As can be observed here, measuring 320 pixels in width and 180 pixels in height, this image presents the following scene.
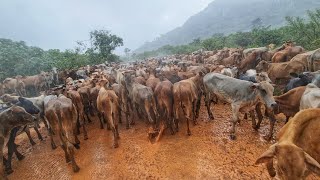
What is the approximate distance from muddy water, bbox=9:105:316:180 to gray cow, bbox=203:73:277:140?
2.46 ft

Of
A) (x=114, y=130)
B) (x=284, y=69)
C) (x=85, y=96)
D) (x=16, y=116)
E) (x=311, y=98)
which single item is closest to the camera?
(x=311, y=98)

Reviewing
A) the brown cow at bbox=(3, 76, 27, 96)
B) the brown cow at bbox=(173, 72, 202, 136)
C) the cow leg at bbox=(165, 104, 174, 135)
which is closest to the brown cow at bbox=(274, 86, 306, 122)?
the brown cow at bbox=(173, 72, 202, 136)

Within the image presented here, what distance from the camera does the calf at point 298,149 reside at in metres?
3.96

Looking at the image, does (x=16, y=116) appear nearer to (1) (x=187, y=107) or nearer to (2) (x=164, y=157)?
(2) (x=164, y=157)

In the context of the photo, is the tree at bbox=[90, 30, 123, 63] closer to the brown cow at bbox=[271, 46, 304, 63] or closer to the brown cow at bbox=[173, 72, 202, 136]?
the brown cow at bbox=[271, 46, 304, 63]

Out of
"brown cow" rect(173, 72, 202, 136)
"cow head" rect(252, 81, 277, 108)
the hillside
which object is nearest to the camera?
"cow head" rect(252, 81, 277, 108)

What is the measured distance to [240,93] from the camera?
8.70 metres

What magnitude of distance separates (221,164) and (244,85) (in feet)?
8.93

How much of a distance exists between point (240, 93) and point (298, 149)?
4761mm

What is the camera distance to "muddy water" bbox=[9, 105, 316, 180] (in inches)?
277

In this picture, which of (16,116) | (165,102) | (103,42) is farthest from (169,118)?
(103,42)

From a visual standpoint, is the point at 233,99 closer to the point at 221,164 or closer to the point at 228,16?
the point at 221,164

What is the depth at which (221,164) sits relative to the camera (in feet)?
23.5

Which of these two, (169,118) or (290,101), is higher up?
(290,101)
